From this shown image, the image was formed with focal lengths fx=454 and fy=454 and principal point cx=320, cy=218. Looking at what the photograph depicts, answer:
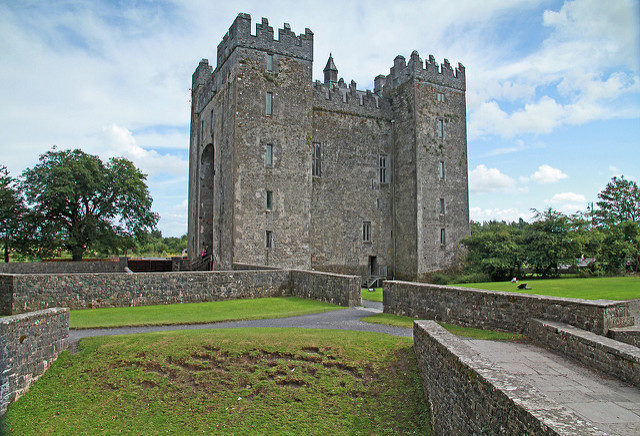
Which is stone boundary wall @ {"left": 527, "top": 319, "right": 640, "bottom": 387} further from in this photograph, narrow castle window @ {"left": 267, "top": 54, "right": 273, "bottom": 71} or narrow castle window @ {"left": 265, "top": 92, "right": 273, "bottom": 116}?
narrow castle window @ {"left": 267, "top": 54, "right": 273, "bottom": 71}

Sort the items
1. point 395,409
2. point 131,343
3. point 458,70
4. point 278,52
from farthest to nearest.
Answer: point 458,70 < point 278,52 < point 131,343 < point 395,409

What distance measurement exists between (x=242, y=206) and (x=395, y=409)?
18.9m

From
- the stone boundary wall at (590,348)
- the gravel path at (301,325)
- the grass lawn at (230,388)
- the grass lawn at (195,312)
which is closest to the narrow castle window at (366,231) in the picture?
the grass lawn at (195,312)

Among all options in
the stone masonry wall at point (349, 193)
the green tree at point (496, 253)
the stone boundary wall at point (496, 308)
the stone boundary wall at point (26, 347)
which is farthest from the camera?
the stone masonry wall at point (349, 193)

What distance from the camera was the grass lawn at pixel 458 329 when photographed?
962 cm

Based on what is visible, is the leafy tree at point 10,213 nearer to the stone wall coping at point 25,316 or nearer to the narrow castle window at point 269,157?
the narrow castle window at point 269,157

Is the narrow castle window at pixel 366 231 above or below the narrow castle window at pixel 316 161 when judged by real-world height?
below

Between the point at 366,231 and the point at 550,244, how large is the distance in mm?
11293

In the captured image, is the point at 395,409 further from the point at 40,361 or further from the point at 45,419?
the point at 40,361

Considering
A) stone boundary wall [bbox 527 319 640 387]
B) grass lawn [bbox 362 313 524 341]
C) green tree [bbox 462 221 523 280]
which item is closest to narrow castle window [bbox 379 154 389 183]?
green tree [bbox 462 221 523 280]

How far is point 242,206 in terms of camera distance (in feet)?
81.9

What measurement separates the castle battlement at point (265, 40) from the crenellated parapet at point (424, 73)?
7553 mm

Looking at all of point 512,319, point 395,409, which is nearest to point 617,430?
point 395,409

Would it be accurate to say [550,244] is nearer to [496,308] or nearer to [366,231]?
[366,231]
